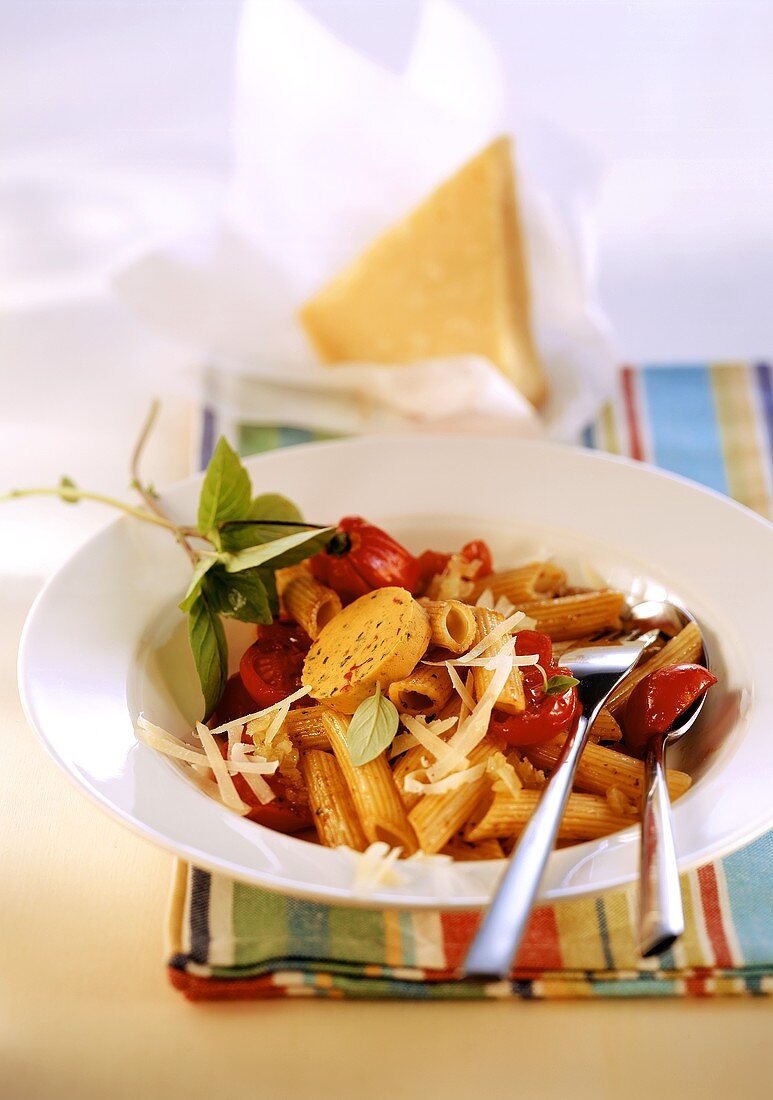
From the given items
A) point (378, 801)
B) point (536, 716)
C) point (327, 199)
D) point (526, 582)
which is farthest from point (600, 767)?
point (327, 199)

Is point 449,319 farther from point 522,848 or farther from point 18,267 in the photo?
point 522,848

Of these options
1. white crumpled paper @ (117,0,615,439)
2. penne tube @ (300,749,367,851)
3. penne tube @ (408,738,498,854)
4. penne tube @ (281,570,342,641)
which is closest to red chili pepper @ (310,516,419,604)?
penne tube @ (281,570,342,641)

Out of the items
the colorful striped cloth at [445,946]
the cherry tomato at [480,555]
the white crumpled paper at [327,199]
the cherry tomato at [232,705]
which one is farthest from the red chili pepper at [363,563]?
the white crumpled paper at [327,199]

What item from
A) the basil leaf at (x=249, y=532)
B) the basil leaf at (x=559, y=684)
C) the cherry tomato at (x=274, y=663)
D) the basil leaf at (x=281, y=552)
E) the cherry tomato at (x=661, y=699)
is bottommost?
the cherry tomato at (x=661, y=699)

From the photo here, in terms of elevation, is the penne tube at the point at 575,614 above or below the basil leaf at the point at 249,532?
below

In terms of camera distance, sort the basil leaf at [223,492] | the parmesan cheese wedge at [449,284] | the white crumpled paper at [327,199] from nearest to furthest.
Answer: the basil leaf at [223,492] < the parmesan cheese wedge at [449,284] < the white crumpled paper at [327,199]

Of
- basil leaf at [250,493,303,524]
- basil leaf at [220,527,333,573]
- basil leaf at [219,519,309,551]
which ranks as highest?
basil leaf at [250,493,303,524]

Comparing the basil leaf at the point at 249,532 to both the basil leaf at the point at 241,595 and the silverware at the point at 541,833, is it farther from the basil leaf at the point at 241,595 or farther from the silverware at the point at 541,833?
the silverware at the point at 541,833

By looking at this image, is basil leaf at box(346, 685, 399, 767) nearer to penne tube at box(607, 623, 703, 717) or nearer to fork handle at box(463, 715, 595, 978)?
fork handle at box(463, 715, 595, 978)
